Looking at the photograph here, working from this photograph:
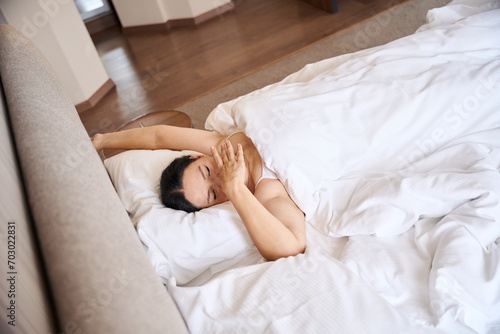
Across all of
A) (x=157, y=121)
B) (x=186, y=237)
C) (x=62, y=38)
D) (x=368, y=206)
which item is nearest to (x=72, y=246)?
(x=186, y=237)

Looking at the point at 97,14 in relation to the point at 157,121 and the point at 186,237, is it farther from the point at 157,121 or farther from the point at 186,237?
the point at 186,237

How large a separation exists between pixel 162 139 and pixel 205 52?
88.2 inches

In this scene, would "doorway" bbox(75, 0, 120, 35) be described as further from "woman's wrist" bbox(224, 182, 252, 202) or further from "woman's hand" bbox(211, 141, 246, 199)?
"woman's wrist" bbox(224, 182, 252, 202)

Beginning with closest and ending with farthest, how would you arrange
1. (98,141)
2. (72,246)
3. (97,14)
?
(72,246) < (98,141) < (97,14)

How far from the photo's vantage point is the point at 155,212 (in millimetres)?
1396

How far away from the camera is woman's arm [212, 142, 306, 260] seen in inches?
48.9

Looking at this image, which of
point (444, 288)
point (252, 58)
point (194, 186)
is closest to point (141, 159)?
point (194, 186)

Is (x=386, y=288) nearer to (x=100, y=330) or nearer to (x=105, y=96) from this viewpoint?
(x=100, y=330)

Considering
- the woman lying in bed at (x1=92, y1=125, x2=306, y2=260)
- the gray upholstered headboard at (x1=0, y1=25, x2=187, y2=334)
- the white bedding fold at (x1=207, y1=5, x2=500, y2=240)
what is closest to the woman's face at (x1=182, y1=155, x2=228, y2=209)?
the woman lying in bed at (x1=92, y1=125, x2=306, y2=260)

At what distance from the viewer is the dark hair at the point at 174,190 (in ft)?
4.83

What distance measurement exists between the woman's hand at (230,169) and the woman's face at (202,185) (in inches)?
3.9

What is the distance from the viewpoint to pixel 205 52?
3809 millimetres

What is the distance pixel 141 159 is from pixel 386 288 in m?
1.11

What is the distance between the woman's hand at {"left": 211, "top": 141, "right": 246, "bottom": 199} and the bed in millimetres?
100
